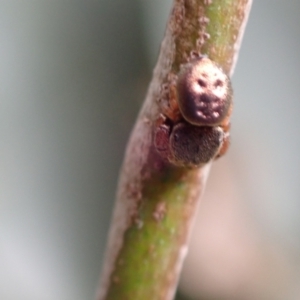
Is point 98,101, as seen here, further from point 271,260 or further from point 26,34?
point 271,260

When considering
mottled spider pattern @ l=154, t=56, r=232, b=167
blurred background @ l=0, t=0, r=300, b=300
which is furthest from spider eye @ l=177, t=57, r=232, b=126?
blurred background @ l=0, t=0, r=300, b=300

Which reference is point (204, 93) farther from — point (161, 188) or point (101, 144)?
point (101, 144)

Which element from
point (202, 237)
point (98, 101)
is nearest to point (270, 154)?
point (202, 237)

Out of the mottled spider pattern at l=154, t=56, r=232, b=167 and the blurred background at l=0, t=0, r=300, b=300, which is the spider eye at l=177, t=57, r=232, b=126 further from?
the blurred background at l=0, t=0, r=300, b=300

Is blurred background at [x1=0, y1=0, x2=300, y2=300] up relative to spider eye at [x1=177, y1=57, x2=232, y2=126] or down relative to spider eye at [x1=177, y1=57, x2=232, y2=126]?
down

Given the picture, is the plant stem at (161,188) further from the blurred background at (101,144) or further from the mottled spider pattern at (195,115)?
the blurred background at (101,144)

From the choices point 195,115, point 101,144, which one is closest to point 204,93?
point 195,115

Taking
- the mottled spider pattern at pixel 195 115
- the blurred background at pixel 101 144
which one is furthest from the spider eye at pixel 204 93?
the blurred background at pixel 101 144
